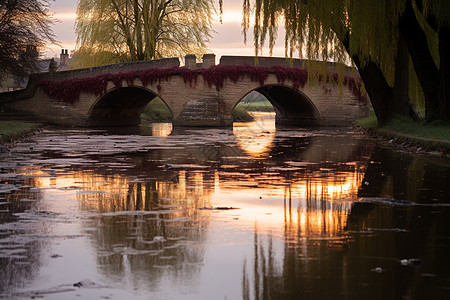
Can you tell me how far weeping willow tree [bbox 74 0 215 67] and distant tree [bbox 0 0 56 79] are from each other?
24.6 feet

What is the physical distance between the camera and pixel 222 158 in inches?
644

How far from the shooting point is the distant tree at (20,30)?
35250 mm

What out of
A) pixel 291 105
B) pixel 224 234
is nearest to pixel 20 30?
pixel 291 105

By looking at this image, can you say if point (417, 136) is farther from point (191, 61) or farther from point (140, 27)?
point (140, 27)

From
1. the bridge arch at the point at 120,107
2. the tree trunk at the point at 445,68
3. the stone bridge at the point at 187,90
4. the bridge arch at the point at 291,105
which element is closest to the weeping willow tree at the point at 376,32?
the tree trunk at the point at 445,68

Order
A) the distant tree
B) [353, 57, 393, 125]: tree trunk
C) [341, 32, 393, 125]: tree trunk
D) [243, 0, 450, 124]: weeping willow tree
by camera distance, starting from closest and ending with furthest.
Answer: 1. [243, 0, 450, 124]: weeping willow tree
2. [341, 32, 393, 125]: tree trunk
3. [353, 57, 393, 125]: tree trunk
4. the distant tree

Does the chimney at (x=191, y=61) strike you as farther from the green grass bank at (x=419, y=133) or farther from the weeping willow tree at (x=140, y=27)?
the green grass bank at (x=419, y=133)

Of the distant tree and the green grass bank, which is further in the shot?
the distant tree

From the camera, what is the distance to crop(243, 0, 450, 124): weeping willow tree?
64.2 ft

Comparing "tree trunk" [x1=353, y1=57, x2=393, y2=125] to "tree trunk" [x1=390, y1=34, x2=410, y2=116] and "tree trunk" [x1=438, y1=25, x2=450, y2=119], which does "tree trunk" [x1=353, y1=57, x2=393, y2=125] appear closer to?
"tree trunk" [x1=390, y1=34, x2=410, y2=116]

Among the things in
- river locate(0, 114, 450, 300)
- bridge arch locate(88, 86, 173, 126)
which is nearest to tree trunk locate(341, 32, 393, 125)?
river locate(0, 114, 450, 300)

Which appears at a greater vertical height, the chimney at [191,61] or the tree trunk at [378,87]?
the chimney at [191,61]

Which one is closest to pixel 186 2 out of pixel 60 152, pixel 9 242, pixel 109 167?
pixel 60 152

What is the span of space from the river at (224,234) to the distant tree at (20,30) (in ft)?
78.2
